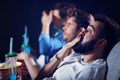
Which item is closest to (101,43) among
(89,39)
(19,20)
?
(89,39)

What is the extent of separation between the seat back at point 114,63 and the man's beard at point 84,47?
0.47 ft

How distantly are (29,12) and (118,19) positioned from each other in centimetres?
65

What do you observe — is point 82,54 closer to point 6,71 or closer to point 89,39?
point 89,39

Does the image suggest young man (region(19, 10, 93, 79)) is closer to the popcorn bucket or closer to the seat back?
the popcorn bucket

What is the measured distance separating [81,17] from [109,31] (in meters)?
0.22

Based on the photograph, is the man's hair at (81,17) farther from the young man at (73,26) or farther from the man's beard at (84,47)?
the man's beard at (84,47)

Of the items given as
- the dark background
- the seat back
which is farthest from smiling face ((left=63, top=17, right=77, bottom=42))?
the seat back

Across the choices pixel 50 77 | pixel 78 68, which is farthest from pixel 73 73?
pixel 50 77

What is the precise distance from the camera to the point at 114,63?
1657 millimetres

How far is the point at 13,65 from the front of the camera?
5.86 ft

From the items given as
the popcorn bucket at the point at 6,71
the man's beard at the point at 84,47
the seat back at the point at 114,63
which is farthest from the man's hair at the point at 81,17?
the popcorn bucket at the point at 6,71

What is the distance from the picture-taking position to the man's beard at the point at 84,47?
172 centimetres

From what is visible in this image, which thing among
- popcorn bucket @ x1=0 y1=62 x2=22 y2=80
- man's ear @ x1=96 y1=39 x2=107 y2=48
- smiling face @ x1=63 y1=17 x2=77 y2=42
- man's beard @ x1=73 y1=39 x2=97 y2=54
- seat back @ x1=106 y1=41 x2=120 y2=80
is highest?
smiling face @ x1=63 y1=17 x2=77 y2=42

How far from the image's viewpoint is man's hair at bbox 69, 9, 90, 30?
1717mm
